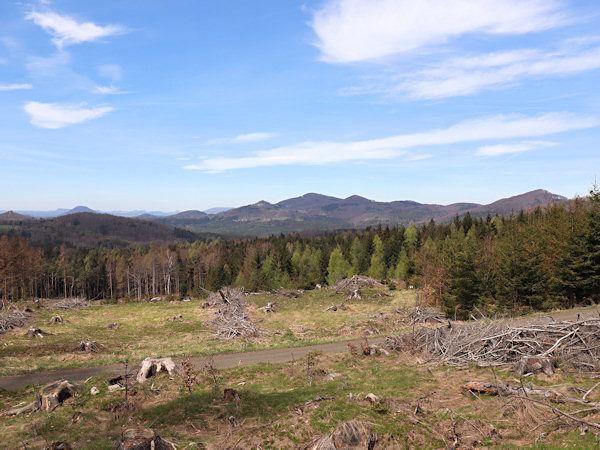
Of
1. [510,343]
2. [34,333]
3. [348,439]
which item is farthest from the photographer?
[34,333]

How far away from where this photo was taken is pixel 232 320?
1305 inches

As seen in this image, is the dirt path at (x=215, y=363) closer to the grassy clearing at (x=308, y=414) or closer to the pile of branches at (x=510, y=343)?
the grassy clearing at (x=308, y=414)

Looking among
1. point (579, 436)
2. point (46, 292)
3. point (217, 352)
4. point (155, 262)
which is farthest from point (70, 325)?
point (46, 292)

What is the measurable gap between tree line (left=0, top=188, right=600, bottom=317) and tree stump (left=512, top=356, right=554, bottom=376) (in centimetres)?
1807

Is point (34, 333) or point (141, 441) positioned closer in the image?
point (141, 441)

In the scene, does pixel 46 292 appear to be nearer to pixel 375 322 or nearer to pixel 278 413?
pixel 375 322

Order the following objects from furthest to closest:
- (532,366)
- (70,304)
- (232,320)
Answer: (70,304), (232,320), (532,366)

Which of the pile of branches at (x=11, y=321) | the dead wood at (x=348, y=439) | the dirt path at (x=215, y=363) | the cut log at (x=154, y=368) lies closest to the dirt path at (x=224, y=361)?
the dirt path at (x=215, y=363)

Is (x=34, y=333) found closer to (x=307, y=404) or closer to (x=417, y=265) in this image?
(x=307, y=404)

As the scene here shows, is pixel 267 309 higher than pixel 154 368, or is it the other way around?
pixel 154 368

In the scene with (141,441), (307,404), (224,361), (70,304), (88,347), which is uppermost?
(141,441)

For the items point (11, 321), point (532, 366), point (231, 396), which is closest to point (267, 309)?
point (11, 321)

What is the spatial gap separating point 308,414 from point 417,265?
157 feet

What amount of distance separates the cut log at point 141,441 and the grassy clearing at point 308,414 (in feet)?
2.78
